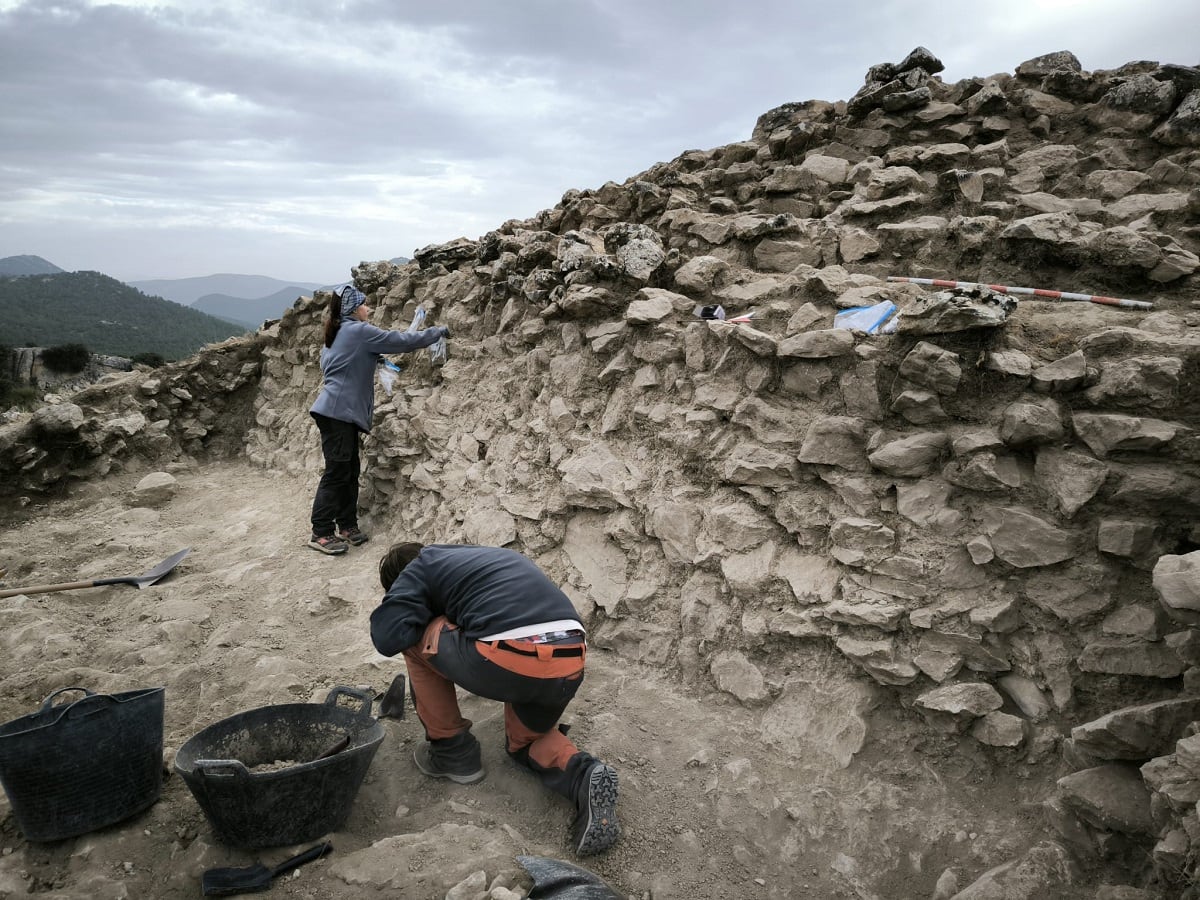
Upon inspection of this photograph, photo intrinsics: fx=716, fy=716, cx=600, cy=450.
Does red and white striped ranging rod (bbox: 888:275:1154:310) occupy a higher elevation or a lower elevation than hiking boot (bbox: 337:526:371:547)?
higher

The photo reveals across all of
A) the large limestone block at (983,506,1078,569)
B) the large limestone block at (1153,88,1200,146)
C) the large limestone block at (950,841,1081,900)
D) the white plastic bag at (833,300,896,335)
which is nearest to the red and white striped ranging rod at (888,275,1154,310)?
the white plastic bag at (833,300,896,335)

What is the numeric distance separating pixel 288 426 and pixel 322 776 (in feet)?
18.9

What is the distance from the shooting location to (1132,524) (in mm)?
2818

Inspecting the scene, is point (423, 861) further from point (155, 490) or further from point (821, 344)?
point (155, 490)

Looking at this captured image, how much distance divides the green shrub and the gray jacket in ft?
67.0

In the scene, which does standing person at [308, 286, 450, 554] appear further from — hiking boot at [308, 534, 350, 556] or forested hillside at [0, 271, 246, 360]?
forested hillside at [0, 271, 246, 360]

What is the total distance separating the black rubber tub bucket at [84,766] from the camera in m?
2.58

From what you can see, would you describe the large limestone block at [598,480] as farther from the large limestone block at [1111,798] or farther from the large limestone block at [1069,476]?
the large limestone block at [1111,798]

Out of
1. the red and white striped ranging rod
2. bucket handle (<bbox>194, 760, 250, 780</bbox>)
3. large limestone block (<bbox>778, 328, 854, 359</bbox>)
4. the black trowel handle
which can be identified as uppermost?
the red and white striped ranging rod

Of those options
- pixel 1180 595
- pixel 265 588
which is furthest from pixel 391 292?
pixel 1180 595

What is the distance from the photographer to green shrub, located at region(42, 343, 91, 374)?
21.8 m

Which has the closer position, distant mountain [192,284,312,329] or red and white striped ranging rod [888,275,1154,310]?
red and white striped ranging rod [888,275,1154,310]

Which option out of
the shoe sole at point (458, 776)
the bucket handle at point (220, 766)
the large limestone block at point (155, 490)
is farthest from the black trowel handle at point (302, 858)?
the large limestone block at point (155, 490)

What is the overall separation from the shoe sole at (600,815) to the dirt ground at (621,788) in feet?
0.21
